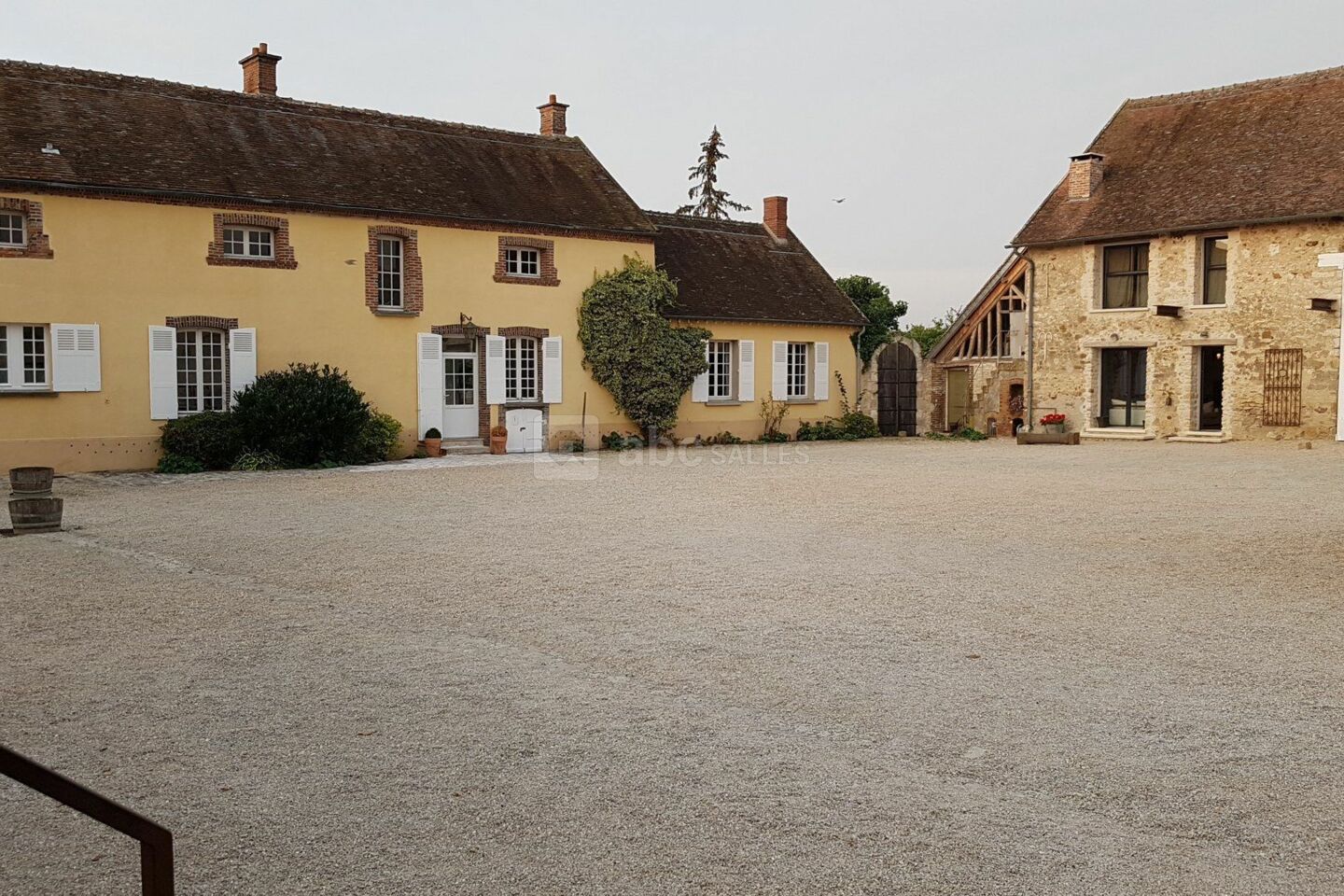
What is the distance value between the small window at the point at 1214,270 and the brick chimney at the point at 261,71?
18.1 metres

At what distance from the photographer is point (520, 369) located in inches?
864

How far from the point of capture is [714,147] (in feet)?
148

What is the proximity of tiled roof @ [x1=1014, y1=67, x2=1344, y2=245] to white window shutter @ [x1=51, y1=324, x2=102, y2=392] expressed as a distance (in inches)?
738

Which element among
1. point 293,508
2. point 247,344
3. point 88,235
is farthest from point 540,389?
point 293,508

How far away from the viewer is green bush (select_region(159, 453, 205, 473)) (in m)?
17.4

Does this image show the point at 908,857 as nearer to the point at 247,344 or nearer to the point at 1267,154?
the point at 247,344

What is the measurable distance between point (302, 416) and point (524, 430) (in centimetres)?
496

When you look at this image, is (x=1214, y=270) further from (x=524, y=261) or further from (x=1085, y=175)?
(x=524, y=261)

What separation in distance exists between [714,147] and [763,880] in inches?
1717

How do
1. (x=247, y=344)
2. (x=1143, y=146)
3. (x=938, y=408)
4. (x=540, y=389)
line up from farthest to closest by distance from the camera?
Result: (x=938, y=408)
(x=1143, y=146)
(x=540, y=389)
(x=247, y=344)

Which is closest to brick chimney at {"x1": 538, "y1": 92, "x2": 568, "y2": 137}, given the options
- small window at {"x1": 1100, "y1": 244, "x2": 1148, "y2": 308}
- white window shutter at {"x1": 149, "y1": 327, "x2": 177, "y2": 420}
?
white window shutter at {"x1": 149, "y1": 327, "x2": 177, "y2": 420}

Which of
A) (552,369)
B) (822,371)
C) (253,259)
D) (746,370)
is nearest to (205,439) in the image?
(253,259)

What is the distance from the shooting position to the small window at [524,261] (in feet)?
71.6

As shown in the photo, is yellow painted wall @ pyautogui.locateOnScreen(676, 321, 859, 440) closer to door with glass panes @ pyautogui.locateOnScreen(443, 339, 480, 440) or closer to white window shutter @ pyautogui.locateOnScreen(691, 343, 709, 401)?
white window shutter @ pyautogui.locateOnScreen(691, 343, 709, 401)
